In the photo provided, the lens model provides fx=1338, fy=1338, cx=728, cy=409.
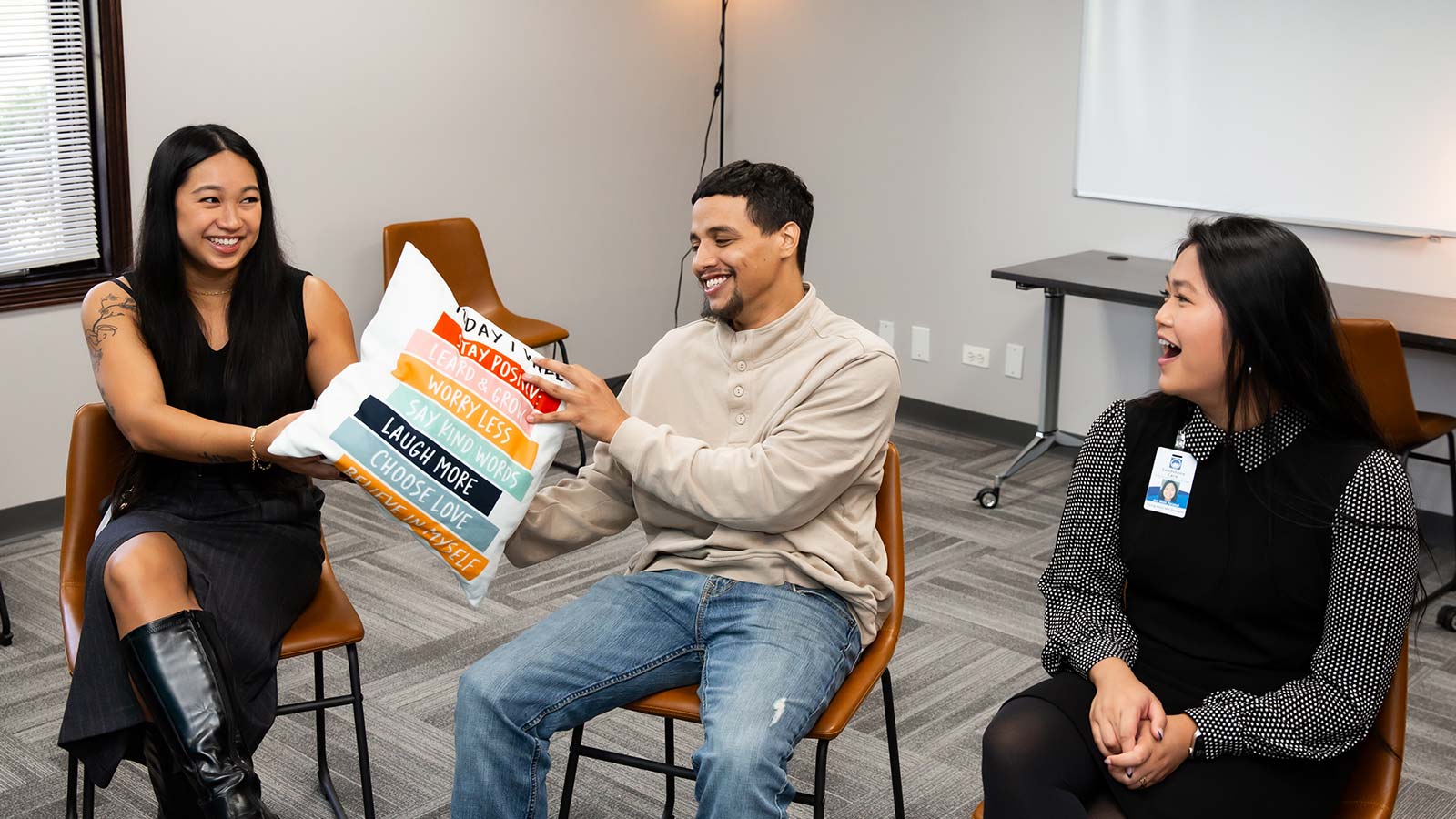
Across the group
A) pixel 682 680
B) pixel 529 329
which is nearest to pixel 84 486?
pixel 682 680

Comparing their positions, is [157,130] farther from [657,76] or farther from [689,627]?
[689,627]

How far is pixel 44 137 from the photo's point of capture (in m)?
3.84

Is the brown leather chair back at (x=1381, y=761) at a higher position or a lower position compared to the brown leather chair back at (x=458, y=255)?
lower

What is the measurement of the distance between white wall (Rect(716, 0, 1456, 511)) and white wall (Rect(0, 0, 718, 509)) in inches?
18.0

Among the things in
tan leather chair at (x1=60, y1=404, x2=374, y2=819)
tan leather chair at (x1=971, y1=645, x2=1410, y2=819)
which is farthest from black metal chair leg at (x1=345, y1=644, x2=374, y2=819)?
tan leather chair at (x1=971, y1=645, x2=1410, y2=819)

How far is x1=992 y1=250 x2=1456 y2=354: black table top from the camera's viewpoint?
345 cm

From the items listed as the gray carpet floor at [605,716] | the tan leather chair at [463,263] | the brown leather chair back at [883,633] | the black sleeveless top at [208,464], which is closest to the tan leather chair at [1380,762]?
the brown leather chair back at [883,633]

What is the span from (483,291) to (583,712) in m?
3.07

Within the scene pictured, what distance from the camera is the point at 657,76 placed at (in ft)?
17.9

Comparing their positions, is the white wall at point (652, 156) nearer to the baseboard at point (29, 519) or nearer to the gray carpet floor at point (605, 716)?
the baseboard at point (29, 519)

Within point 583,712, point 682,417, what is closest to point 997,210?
point 682,417

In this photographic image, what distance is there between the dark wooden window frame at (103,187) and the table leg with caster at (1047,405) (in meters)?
2.80

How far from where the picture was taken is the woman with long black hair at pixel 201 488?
6.26ft

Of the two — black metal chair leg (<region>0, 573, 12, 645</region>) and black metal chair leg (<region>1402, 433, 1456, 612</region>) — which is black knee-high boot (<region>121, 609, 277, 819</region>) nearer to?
black metal chair leg (<region>0, 573, 12, 645</region>)
